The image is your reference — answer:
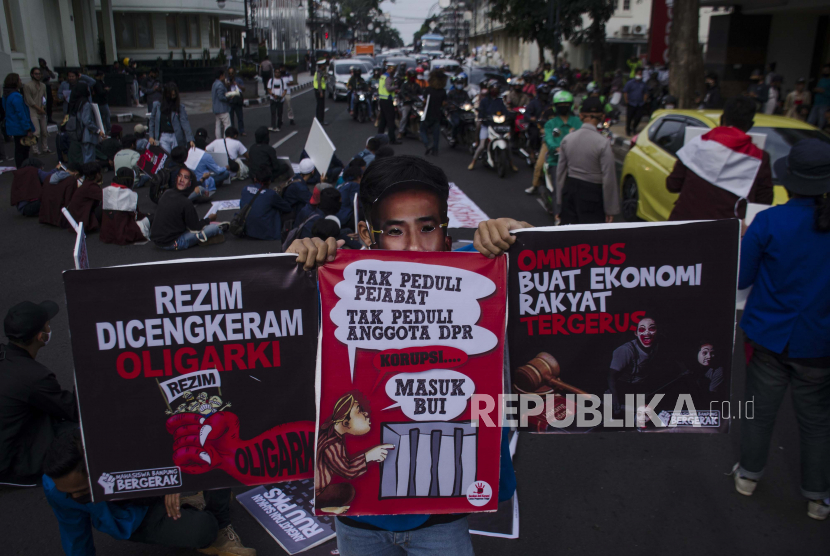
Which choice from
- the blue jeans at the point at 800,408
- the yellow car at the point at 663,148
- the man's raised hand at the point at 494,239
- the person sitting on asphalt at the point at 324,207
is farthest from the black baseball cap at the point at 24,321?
the yellow car at the point at 663,148

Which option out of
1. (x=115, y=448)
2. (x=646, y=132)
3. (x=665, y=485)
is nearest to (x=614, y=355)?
(x=115, y=448)

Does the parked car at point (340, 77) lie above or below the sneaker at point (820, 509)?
above

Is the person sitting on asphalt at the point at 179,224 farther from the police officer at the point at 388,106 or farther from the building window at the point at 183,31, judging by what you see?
the building window at the point at 183,31

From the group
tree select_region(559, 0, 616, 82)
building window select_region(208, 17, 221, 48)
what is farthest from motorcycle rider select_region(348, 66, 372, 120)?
building window select_region(208, 17, 221, 48)

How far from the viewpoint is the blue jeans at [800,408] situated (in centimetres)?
334

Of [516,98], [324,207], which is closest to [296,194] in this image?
[324,207]

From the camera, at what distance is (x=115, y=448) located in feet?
6.74

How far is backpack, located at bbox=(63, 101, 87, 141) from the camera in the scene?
13.2 metres

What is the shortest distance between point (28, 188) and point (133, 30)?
30.8 meters

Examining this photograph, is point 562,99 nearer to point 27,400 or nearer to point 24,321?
point 24,321

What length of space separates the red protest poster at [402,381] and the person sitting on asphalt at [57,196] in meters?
8.97

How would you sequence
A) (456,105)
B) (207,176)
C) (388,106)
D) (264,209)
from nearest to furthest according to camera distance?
(264,209) < (207,176) < (456,105) < (388,106)

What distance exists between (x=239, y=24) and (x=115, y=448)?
2255 inches

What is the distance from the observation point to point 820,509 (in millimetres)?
3557
